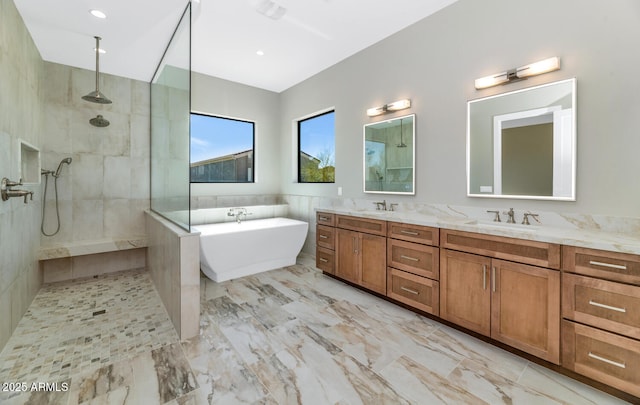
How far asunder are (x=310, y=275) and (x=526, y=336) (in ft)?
7.72

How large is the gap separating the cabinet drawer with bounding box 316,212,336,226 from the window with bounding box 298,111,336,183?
0.75 meters

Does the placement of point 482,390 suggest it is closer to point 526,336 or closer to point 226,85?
point 526,336

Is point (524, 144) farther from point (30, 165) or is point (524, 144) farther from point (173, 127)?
point (30, 165)

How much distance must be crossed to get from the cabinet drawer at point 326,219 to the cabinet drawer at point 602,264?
2.17 metres

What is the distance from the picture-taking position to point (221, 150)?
4.59 meters

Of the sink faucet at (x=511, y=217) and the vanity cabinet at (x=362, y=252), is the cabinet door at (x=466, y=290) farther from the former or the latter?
the vanity cabinet at (x=362, y=252)

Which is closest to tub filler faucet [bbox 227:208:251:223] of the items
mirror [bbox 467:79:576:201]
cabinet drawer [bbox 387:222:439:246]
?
cabinet drawer [bbox 387:222:439:246]

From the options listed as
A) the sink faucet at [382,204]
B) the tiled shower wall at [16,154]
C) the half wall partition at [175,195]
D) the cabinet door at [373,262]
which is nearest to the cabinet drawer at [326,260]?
the cabinet door at [373,262]

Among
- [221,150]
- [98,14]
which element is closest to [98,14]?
[98,14]

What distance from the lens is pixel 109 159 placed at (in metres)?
3.77

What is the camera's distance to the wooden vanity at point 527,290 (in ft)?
5.01

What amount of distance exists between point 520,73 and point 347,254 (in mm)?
2306

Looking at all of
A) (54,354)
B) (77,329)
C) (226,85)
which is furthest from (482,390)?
(226,85)

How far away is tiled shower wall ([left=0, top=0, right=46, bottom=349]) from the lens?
2047 mm
